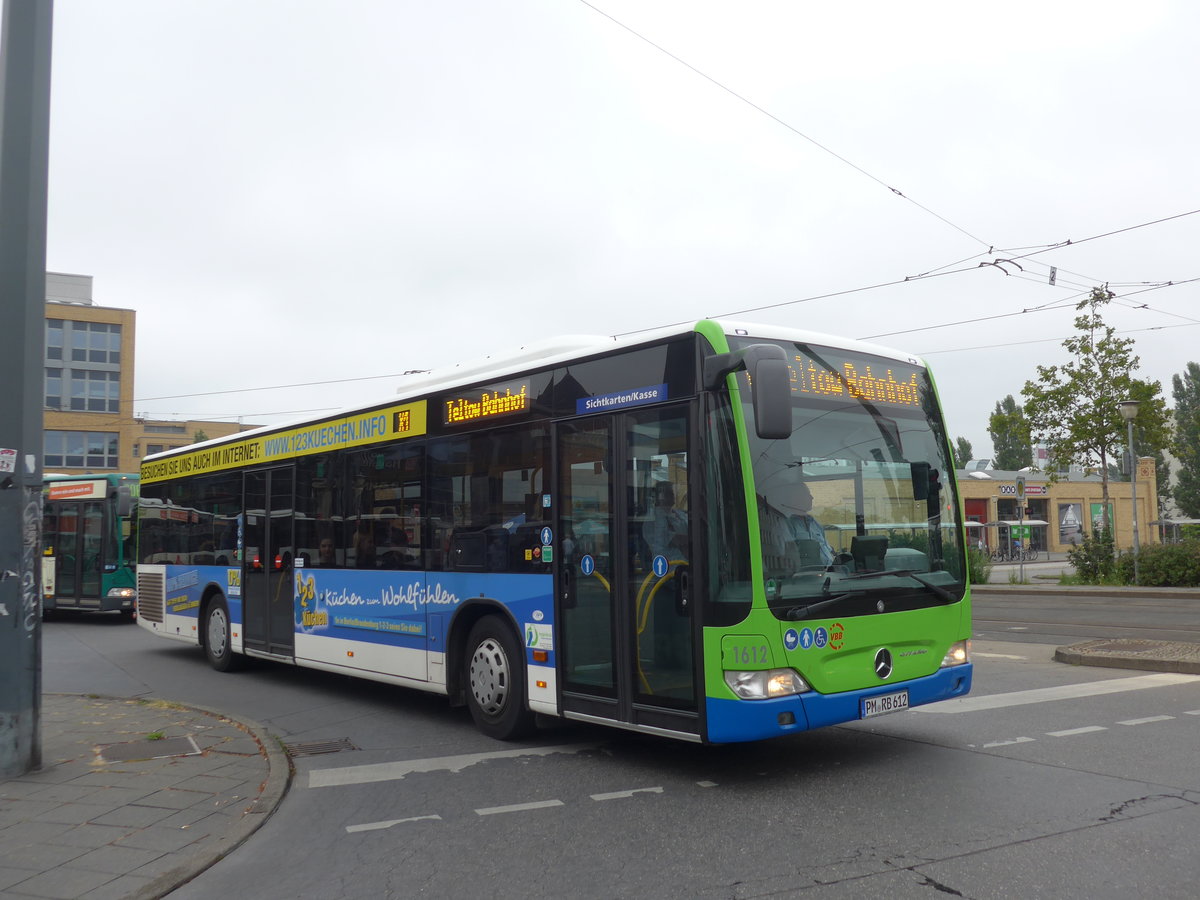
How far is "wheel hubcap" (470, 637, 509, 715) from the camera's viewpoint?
7996 mm

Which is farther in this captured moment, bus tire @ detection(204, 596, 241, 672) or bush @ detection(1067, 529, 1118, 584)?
bush @ detection(1067, 529, 1118, 584)

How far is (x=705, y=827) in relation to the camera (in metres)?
5.54

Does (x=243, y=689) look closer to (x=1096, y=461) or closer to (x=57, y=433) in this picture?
(x=1096, y=461)

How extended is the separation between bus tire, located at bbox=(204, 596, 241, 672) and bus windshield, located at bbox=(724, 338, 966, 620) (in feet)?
28.0

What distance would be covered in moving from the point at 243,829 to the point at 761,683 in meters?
3.04

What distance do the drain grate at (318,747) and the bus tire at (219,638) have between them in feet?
15.2

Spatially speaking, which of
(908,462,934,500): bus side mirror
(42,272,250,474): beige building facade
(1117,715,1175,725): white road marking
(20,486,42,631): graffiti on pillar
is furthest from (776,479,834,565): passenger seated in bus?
(42,272,250,474): beige building facade

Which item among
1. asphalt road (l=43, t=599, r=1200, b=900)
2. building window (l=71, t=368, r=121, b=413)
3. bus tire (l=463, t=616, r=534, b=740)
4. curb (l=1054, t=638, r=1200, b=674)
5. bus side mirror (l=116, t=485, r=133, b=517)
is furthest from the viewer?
building window (l=71, t=368, r=121, b=413)

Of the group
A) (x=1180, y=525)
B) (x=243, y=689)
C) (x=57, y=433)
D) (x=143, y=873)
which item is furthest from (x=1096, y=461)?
Result: (x=57, y=433)

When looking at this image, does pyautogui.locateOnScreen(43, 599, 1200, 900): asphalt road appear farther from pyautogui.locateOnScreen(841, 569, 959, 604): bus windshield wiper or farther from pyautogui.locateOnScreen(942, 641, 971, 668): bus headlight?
pyautogui.locateOnScreen(841, 569, 959, 604): bus windshield wiper

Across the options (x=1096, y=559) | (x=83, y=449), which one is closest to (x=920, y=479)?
(x=1096, y=559)

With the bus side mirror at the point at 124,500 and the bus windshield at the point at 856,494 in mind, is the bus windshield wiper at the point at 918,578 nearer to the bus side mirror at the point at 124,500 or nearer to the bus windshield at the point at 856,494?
the bus windshield at the point at 856,494

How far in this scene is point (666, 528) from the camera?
21.6 feet

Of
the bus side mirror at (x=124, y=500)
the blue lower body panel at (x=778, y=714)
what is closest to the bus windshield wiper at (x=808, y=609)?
the blue lower body panel at (x=778, y=714)
